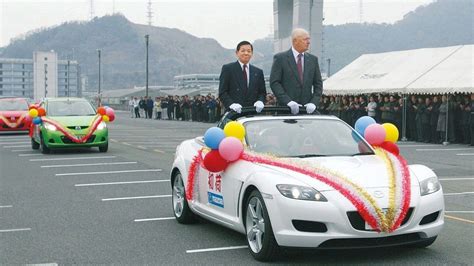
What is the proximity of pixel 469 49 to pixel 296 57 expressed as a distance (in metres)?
16.5

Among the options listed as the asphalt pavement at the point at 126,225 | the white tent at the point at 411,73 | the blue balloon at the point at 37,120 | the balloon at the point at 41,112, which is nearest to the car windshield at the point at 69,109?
the balloon at the point at 41,112

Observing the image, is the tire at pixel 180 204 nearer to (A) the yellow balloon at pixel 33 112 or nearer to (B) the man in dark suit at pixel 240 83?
(B) the man in dark suit at pixel 240 83

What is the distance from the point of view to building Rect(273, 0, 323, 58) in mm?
36375

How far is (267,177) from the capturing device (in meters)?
6.30

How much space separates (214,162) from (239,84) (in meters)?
2.90

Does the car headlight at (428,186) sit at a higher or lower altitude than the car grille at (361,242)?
higher

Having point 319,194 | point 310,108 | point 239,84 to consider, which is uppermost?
point 239,84

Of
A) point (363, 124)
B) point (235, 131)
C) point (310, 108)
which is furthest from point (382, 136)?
point (235, 131)

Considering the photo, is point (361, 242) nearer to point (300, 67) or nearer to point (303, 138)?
point (303, 138)

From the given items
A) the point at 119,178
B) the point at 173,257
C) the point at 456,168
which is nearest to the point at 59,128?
the point at 119,178

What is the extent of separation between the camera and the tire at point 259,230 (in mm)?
6160

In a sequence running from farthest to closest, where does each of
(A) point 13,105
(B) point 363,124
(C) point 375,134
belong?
(A) point 13,105 < (B) point 363,124 < (C) point 375,134

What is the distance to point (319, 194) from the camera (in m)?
5.99

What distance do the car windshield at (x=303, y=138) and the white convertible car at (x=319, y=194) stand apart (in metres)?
0.01
